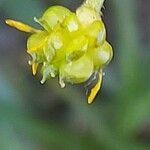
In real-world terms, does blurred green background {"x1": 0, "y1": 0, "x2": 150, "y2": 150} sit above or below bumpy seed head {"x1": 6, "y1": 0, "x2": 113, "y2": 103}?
below

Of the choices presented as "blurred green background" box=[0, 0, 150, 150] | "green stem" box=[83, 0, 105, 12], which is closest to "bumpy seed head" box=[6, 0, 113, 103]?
"green stem" box=[83, 0, 105, 12]

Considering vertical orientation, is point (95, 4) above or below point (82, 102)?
above

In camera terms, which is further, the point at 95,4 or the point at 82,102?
the point at 82,102

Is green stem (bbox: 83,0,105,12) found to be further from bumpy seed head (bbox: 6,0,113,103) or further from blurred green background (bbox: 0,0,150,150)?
blurred green background (bbox: 0,0,150,150)

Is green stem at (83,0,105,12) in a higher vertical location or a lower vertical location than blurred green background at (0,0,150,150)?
higher

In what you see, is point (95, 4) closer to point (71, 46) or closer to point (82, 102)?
point (71, 46)

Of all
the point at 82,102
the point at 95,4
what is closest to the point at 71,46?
the point at 95,4

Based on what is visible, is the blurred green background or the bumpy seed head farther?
the blurred green background

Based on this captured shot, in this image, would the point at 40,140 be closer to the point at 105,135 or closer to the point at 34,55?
the point at 105,135

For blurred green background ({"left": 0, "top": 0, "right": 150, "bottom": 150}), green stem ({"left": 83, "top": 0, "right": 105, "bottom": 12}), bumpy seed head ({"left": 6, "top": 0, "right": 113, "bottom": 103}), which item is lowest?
blurred green background ({"left": 0, "top": 0, "right": 150, "bottom": 150})

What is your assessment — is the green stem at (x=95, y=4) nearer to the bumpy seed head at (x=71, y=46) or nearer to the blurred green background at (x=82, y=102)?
the bumpy seed head at (x=71, y=46)
